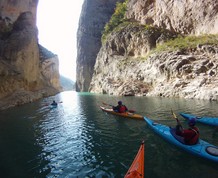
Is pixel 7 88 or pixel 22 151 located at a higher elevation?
pixel 7 88

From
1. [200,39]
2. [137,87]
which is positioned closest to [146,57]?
[137,87]

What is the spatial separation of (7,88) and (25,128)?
25127 millimetres

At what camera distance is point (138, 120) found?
1823 cm

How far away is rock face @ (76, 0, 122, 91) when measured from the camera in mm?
98875

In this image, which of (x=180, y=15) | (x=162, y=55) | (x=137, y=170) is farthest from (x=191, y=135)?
(x=180, y=15)

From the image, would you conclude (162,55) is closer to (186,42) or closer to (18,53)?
(186,42)

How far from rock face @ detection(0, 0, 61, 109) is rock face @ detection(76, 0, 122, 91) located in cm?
4451

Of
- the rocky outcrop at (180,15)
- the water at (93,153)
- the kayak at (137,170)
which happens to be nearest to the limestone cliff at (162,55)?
the rocky outcrop at (180,15)

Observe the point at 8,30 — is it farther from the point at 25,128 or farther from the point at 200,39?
the point at 200,39

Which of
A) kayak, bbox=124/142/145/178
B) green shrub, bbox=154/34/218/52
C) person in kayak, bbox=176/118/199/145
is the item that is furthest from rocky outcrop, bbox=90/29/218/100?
kayak, bbox=124/142/145/178

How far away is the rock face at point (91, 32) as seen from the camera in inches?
3893

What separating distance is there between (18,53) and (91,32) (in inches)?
2353

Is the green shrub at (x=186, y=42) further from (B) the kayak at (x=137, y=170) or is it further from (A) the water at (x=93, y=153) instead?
(B) the kayak at (x=137, y=170)

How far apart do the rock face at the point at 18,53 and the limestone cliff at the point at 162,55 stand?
75.3ft
